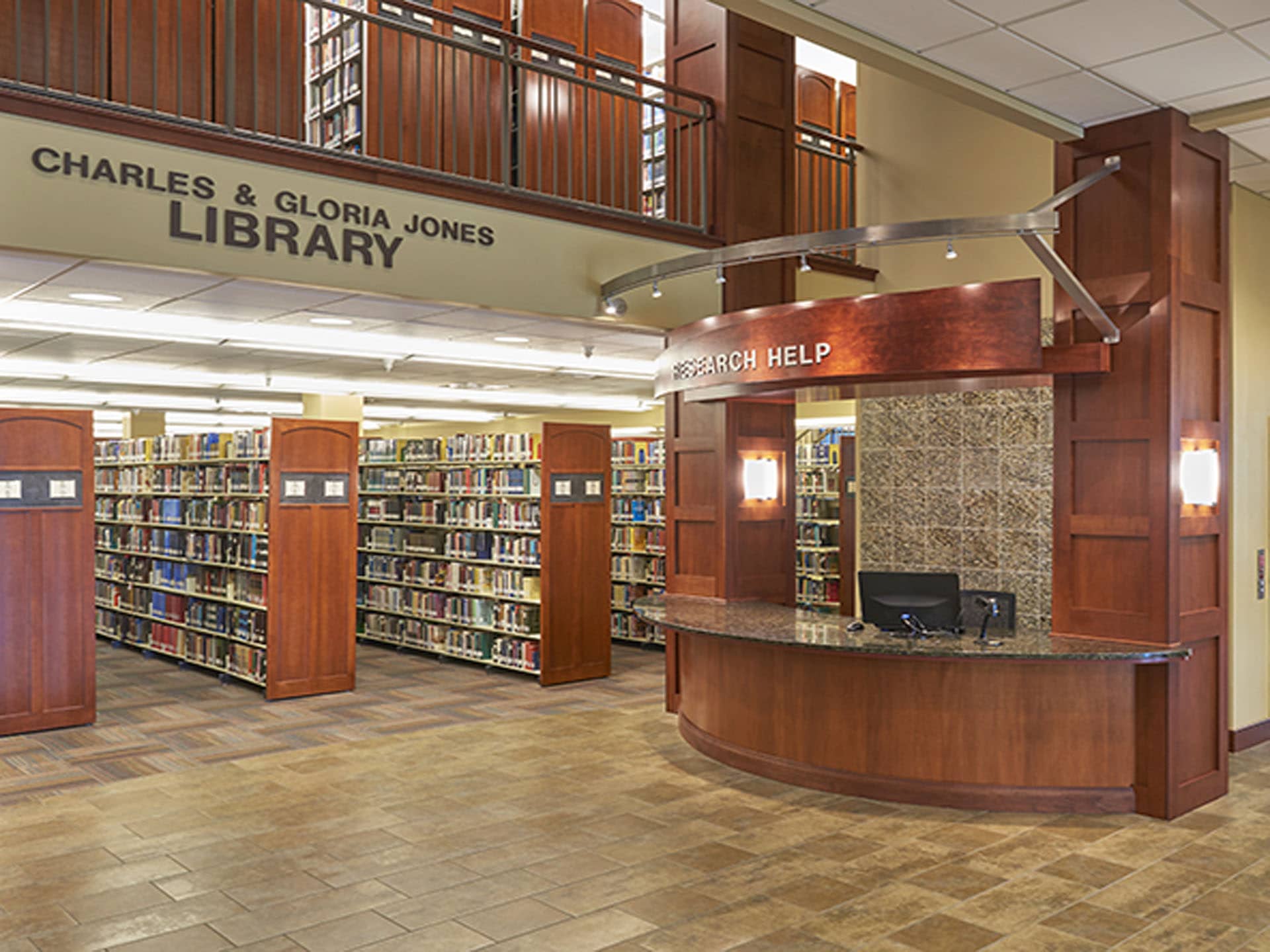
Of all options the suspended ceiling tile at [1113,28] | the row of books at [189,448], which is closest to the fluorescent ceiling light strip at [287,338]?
the row of books at [189,448]

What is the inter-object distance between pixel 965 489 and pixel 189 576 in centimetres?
720

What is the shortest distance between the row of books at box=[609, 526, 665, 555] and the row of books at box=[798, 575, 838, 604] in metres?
1.56

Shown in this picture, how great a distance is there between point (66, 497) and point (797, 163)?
6.67 metres

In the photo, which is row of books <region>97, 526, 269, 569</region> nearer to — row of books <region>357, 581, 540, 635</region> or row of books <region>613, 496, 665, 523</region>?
row of books <region>357, 581, 540, 635</region>

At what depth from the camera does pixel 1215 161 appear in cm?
577

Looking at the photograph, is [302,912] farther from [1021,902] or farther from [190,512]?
[190,512]

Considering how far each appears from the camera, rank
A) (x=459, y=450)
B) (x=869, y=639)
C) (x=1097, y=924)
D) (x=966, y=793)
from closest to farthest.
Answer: (x=1097, y=924) → (x=966, y=793) → (x=869, y=639) → (x=459, y=450)

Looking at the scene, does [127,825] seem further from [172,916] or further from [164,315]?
[164,315]

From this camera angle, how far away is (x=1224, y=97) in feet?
17.0

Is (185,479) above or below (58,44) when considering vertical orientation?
below


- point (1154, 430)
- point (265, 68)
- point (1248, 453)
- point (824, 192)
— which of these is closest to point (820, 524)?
point (824, 192)

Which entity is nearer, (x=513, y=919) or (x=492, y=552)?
(x=513, y=919)

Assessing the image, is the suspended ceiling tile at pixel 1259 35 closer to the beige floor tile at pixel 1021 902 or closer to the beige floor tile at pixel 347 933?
the beige floor tile at pixel 1021 902

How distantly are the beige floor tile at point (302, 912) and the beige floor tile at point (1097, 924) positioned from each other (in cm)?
262
